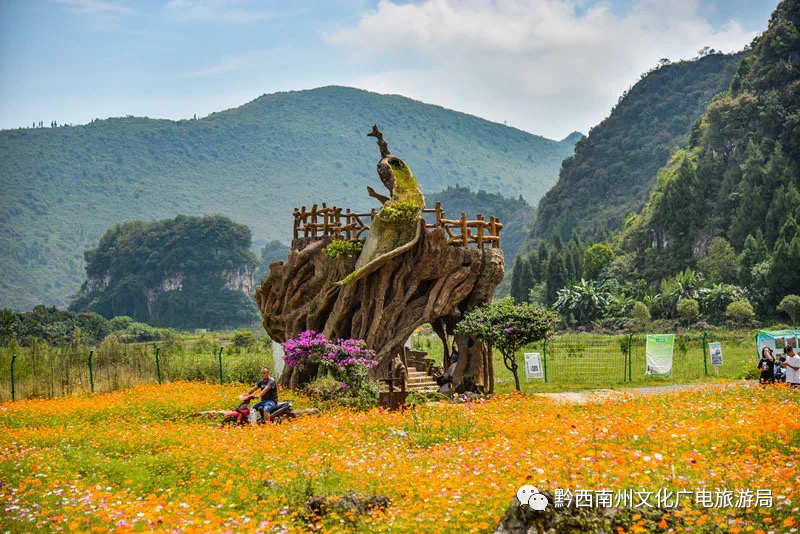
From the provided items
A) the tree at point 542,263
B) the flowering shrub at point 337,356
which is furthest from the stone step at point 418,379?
the tree at point 542,263

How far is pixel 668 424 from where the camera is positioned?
14422 mm

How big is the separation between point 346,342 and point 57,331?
6902cm

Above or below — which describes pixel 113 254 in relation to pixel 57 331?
above

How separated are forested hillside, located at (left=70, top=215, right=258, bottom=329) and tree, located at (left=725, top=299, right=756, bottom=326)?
4765 inches

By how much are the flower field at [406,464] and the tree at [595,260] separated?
9077cm

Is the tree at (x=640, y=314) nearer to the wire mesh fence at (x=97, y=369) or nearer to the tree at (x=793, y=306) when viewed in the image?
the tree at (x=793, y=306)

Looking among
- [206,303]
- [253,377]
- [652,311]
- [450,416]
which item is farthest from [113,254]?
[450,416]

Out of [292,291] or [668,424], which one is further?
[292,291]

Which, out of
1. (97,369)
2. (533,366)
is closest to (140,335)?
(97,369)

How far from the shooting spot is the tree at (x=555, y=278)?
102500 mm

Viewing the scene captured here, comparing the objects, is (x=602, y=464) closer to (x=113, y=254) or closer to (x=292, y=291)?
(x=292, y=291)

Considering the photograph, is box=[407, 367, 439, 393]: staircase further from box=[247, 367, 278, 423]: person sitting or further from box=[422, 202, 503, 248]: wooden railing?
box=[247, 367, 278, 423]: person sitting

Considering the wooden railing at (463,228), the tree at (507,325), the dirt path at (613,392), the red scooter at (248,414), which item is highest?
the wooden railing at (463,228)

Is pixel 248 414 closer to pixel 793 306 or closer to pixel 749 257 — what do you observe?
pixel 793 306
